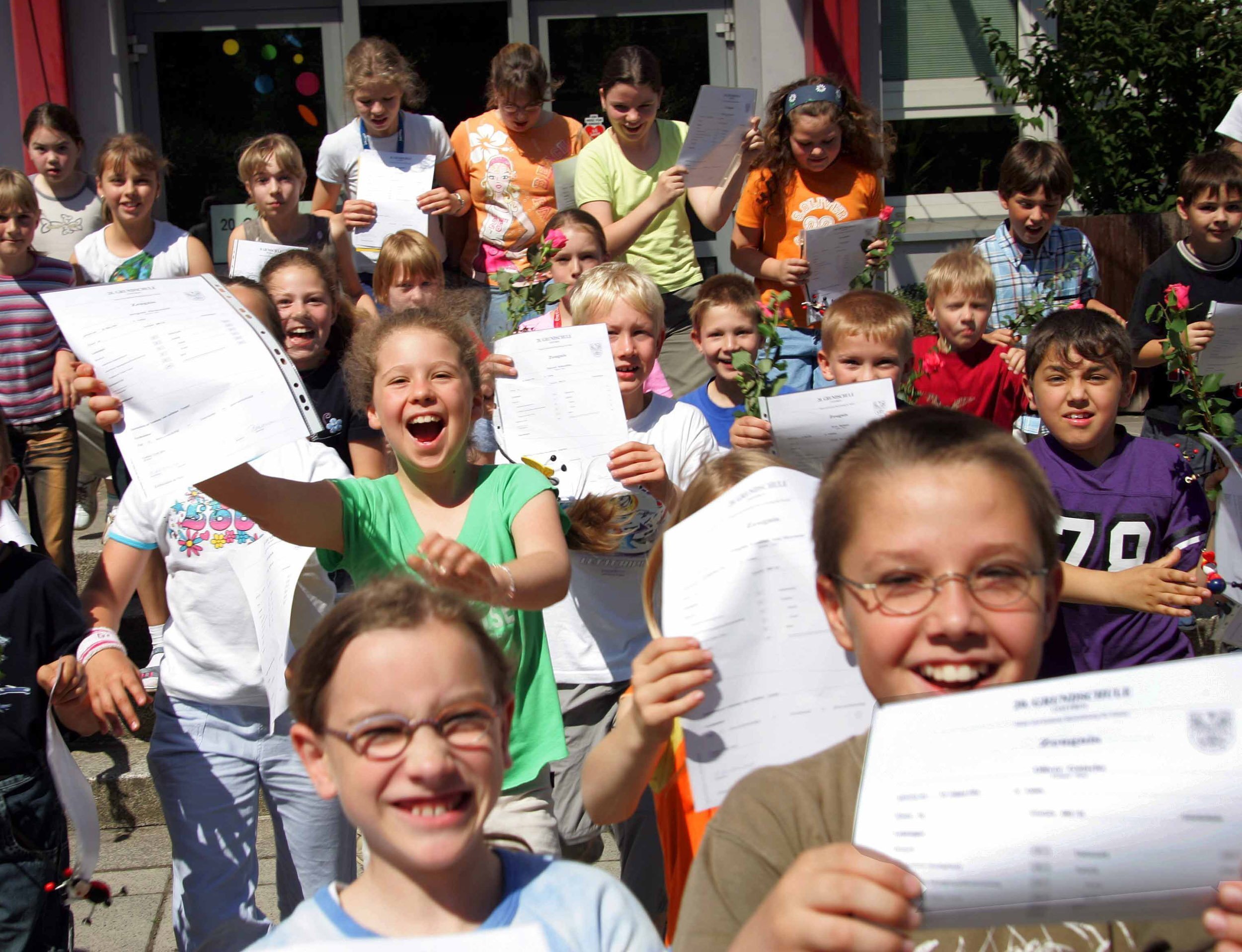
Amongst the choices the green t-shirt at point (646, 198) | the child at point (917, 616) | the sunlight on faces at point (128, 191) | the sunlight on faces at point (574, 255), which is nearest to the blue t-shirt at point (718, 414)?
the sunlight on faces at point (574, 255)

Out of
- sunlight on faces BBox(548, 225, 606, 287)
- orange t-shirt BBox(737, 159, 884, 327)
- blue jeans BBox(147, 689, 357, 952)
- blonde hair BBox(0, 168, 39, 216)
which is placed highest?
blonde hair BBox(0, 168, 39, 216)

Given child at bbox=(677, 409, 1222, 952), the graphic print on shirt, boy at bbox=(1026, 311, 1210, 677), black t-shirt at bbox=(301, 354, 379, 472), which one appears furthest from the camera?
black t-shirt at bbox=(301, 354, 379, 472)

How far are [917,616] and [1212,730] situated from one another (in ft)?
1.40

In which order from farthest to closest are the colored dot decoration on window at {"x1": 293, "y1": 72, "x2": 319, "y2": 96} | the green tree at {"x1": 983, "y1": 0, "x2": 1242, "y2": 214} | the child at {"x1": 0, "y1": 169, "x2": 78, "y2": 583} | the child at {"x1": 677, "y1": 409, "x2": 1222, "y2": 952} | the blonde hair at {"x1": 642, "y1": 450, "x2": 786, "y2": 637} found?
the colored dot decoration on window at {"x1": 293, "y1": 72, "x2": 319, "y2": 96} < the green tree at {"x1": 983, "y1": 0, "x2": 1242, "y2": 214} < the child at {"x1": 0, "y1": 169, "x2": 78, "y2": 583} < the blonde hair at {"x1": 642, "y1": 450, "x2": 786, "y2": 637} < the child at {"x1": 677, "y1": 409, "x2": 1222, "y2": 952}

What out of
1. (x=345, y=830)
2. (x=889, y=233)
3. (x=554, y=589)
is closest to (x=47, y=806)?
(x=345, y=830)

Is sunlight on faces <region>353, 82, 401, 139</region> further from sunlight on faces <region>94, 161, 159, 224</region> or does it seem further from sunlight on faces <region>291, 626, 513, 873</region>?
sunlight on faces <region>291, 626, 513, 873</region>

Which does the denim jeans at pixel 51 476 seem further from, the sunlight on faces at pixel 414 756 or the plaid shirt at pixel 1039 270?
the plaid shirt at pixel 1039 270

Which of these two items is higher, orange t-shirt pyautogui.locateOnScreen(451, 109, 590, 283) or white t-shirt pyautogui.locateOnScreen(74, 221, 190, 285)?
orange t-shirt pyautogui.locateOnScreen(451, 109, 590, 283)

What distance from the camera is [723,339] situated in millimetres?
3959

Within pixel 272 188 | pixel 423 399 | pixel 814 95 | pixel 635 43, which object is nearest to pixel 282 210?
pixel 272 188

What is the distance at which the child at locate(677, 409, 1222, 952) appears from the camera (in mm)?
1385

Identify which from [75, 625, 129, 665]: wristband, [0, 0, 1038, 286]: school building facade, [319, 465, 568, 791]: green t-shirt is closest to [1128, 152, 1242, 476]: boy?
[319, 465, 568, 791]: green t-shirt

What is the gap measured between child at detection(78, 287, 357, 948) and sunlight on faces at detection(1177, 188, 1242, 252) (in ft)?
12.3

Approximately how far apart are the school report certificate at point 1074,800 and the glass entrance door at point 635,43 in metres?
7.21
